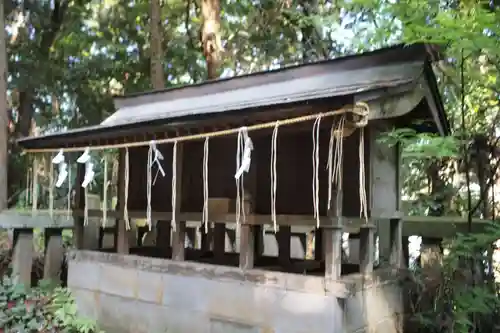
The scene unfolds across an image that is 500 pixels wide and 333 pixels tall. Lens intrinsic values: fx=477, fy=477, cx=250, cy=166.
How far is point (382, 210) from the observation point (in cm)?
614

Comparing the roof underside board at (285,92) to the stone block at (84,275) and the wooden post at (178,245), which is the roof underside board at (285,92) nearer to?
the wooden post at (178,245)

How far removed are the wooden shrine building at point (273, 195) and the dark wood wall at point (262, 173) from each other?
0.07 feet

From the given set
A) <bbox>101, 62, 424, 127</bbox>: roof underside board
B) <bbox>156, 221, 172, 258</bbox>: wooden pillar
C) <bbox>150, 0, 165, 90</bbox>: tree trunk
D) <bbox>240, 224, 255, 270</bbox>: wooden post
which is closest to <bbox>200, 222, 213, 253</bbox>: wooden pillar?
<bbox>156, 221, 172, 258</bbox>: wooden pillar

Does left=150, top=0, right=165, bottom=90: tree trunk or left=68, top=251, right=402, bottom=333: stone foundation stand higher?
left=150, top=0, right=165, bottom=90: tree trunk

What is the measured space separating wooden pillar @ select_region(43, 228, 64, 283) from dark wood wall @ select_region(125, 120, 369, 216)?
5.70ft

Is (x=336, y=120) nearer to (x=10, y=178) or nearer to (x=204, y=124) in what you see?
(x=204, y=124)

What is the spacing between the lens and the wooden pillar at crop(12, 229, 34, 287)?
8195 mm

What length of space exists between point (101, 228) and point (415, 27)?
249 inches

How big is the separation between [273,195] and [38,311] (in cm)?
465

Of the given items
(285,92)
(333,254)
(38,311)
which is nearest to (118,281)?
(38,311)

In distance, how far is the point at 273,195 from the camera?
A: 497 centimetres

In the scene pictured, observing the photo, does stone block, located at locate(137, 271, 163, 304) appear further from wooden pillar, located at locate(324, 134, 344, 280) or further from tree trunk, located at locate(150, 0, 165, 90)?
tree trunk, located at locate(150, 0, 165, 90)

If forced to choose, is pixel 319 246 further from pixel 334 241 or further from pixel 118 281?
pixel 118 281

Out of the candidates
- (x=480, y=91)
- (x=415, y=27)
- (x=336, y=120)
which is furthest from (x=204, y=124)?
(x=480, y=91)
